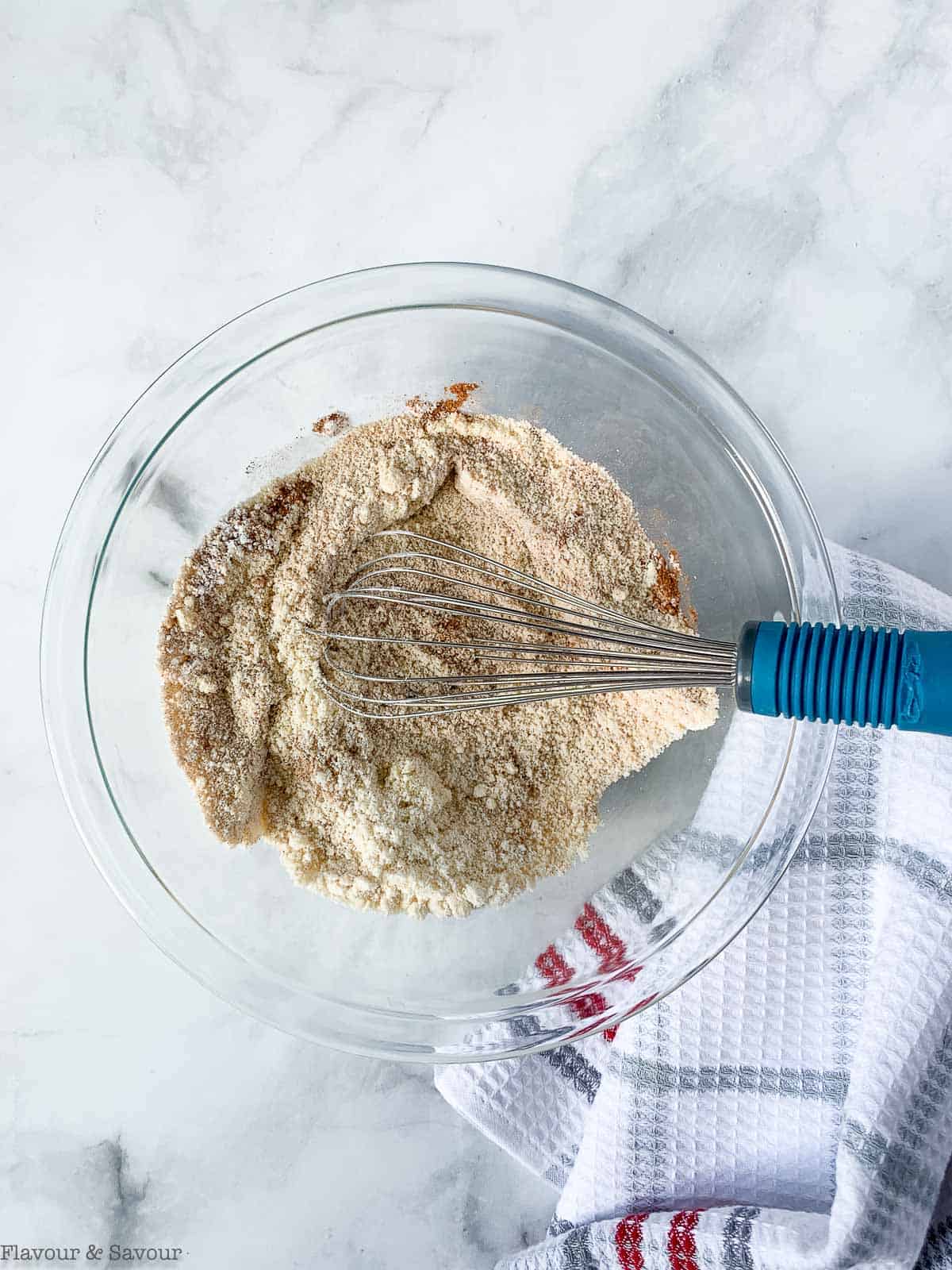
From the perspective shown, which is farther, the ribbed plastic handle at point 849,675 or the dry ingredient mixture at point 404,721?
the dry ingredient mixture at point 404,721

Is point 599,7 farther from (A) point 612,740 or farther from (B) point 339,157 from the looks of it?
(A) point 612,740

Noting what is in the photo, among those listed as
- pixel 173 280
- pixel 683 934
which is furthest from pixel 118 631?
pixel 683 934

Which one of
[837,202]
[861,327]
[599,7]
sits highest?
[599,7]

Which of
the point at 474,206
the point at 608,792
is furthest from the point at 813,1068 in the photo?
the point at 474,206

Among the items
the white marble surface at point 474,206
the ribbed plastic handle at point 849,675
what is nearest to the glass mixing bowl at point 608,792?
the white marble surface at point 474,206

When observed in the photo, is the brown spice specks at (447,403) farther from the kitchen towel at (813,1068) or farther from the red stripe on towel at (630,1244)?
the red stripe on towel at (630,1244)

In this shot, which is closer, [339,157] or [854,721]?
[854,721]

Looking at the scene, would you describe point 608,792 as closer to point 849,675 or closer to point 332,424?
point 849,675

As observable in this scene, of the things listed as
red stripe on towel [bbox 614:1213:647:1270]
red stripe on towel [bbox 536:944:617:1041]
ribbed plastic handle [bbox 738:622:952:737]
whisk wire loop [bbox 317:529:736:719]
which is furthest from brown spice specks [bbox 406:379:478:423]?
red stripe on towel [bbox 614:1213:647:1270]
